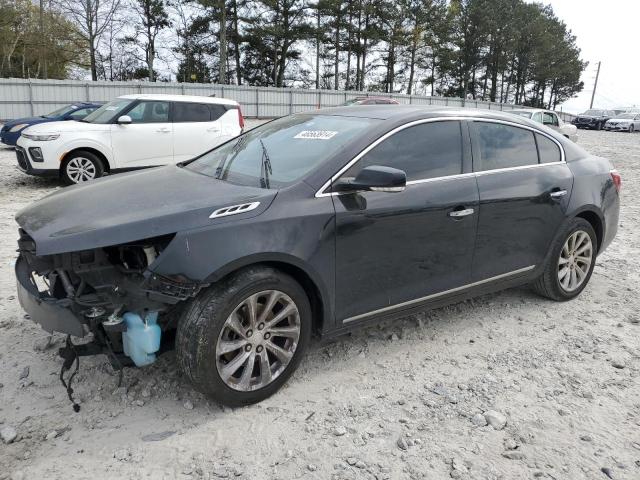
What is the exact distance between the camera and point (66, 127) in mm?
9008

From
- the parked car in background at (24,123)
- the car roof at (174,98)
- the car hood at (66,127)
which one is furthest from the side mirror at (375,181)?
the parked car in background at (24,123)

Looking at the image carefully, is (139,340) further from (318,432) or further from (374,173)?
(374,173)

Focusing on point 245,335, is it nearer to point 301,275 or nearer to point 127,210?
point 301,275

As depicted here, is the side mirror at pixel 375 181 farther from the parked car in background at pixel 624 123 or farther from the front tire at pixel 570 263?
the parked car in background at pixel 624 123

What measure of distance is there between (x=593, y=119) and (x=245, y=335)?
41.7 meters

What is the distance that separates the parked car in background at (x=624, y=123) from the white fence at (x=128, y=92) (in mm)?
13138

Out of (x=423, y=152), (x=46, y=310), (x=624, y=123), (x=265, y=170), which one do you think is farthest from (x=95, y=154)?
(x=624, y=123)

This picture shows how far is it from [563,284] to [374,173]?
8.16ft

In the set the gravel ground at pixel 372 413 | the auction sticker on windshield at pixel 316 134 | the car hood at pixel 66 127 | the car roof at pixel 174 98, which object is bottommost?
the gravel ground at pixel 372 413

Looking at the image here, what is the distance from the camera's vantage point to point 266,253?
2.80m

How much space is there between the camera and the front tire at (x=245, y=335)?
271cm

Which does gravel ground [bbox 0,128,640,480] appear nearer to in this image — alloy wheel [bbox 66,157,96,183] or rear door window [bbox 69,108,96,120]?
alloy wheel [bbox 66,157,96,183]

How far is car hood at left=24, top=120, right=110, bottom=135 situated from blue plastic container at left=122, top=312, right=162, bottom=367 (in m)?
7.35

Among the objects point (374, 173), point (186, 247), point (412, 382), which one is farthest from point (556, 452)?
point (186, 247)
